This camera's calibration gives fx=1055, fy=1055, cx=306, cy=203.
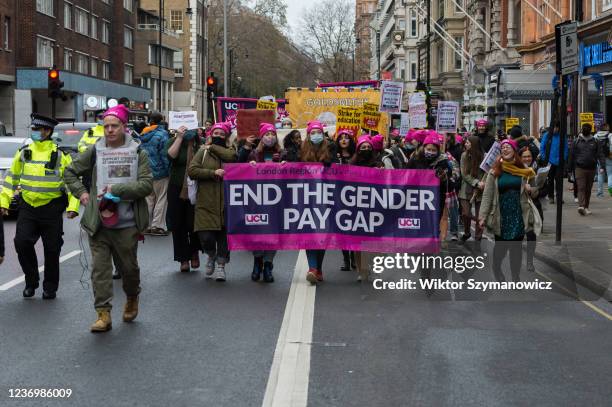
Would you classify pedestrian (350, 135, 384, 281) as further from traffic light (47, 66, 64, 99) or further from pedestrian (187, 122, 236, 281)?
traffic light (47, 66, 64, 99)

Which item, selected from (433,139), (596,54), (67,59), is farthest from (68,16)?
(433,139)

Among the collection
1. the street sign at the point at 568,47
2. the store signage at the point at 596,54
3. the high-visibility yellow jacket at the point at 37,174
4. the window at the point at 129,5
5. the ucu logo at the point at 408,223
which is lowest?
the ucu logo at the point at 408,223

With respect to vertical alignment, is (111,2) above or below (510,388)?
above

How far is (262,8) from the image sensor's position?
365ft

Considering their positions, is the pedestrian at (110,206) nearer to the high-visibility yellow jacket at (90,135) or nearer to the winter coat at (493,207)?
the winter coat at (493,207)

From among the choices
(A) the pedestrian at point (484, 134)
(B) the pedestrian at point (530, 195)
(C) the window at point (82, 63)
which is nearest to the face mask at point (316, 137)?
(B) the pedestrian at point (530, 195)

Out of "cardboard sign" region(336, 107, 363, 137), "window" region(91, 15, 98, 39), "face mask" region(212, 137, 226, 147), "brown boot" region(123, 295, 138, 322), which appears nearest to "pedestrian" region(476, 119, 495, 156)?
"cardboard sign" region(336, 107, 363, 137)

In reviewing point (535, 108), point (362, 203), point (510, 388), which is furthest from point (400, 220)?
point (535, 108)

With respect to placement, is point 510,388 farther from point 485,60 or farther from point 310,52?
point 310,52

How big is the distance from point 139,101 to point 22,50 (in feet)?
75.1

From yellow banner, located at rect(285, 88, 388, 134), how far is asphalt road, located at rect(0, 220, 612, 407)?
46.0ft

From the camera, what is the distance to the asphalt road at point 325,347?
258 inches

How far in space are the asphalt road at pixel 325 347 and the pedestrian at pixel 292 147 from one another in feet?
5.38

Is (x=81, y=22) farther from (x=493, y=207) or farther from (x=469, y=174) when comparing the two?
(x=493, y=207)
